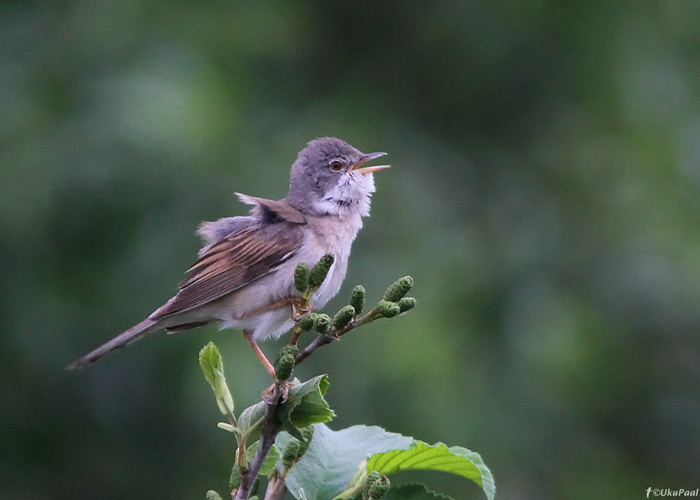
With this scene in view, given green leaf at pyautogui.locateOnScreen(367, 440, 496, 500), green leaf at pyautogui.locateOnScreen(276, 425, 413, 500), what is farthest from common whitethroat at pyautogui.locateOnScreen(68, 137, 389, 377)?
green leaf at pyautogui.locateOnScreen(367, 440, 496, 500)

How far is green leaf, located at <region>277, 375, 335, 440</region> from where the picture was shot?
7.37 ft

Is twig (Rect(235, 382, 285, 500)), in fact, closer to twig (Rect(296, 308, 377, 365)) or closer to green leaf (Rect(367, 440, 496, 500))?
twig (Rect(296, 308, 377, 365))

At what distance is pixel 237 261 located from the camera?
4.19 metres

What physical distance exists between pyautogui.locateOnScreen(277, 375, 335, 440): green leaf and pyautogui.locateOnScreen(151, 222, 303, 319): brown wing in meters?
1.73

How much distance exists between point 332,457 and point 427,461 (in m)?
0.29

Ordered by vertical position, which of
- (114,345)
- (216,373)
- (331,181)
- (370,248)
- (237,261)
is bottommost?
(216,373)

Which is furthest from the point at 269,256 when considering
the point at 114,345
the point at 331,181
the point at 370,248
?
the point at 370,248

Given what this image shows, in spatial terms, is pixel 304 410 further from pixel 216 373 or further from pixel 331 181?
pixel 331 181

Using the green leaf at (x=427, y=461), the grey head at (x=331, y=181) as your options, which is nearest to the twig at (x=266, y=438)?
the green leaf at (x=427, y=461)

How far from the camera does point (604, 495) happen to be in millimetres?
6770

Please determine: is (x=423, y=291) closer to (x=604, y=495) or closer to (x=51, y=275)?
(x=604, y=495)

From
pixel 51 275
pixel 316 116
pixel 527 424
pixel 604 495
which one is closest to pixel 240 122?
pixel 316 116

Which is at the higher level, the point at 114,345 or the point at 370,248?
the point at 370,248

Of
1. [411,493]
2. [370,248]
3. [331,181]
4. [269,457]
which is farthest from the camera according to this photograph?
[370,248]
